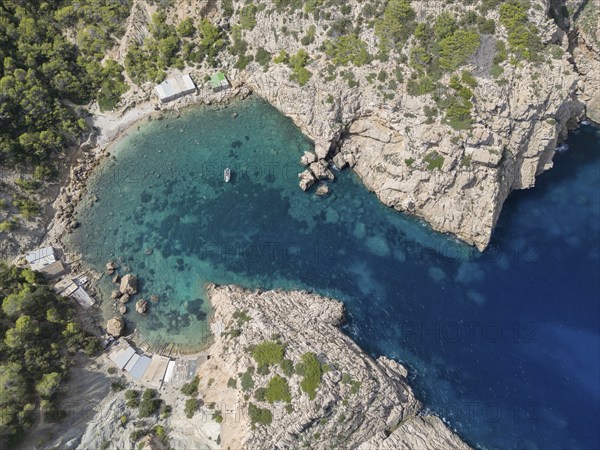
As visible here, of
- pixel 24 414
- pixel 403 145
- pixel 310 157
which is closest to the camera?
pixel 24 414

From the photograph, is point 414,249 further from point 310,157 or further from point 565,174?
point 565,174

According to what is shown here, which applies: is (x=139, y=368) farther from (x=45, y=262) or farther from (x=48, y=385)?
(x=45, y=262)

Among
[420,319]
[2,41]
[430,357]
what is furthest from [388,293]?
[2,41]

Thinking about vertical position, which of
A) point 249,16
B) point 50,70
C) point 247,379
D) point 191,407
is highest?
point 50,70

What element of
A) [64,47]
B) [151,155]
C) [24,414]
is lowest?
[24,414]

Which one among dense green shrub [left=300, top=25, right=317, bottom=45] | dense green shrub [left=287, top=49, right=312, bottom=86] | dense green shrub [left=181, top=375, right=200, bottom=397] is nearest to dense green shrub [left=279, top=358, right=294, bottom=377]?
dense green shrub [left=181, top=375, right=200, bottom=397]

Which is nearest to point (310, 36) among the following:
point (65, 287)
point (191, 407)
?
point (65, 287)

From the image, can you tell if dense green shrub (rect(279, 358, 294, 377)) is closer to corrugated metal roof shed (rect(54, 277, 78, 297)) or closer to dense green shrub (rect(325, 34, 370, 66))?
corrugated metal roof shed (rect(54, 277, 78, 297))
